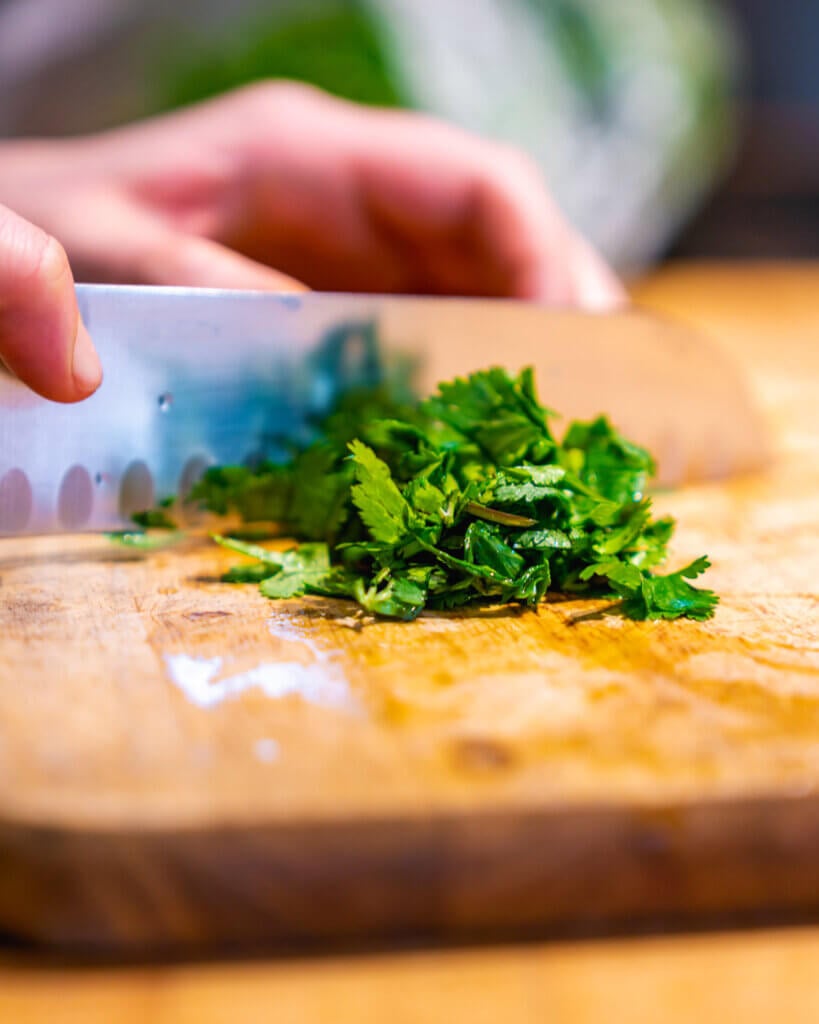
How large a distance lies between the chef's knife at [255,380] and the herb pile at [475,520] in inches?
5.6

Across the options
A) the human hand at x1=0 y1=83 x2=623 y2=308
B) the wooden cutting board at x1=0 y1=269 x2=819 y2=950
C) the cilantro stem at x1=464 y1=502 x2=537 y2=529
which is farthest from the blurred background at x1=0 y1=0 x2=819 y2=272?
the wooden cutting board at x1=0 y1=269 x2=819 y2=950

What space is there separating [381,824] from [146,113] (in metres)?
3.30

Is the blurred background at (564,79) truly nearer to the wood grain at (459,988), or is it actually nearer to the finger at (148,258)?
the finger at (148,258)

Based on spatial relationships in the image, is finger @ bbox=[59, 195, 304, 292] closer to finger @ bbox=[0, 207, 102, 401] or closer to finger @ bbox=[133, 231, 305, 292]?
finger @ bbox=[133, 231, 305, 292]

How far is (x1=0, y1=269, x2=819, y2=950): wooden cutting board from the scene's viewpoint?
2.52ft

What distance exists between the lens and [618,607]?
120 centimetres

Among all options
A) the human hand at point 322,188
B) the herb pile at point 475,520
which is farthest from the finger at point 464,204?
the herb pile at point 475,520

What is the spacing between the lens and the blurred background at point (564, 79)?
3596 millimetres

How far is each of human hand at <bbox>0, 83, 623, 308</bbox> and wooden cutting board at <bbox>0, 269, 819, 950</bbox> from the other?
109cm

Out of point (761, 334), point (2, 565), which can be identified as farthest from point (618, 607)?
point (761, 334)

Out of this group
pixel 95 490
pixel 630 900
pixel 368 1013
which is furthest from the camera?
pixel 95 490

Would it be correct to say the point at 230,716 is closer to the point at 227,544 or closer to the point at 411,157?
the point at 227,544

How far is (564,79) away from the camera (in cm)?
438

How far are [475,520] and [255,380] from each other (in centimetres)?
47
